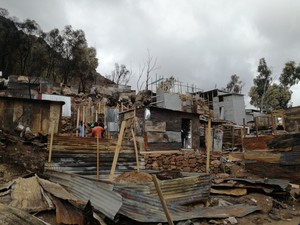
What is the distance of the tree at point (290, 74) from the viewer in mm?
43562

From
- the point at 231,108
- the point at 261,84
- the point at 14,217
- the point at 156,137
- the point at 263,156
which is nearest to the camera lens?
the point at 14,217

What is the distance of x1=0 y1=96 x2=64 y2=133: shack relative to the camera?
1280 cm

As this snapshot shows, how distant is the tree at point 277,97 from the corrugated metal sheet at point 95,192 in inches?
1649

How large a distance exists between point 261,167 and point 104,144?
7535mm

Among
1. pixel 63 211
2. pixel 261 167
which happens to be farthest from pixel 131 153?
pixel 261 167

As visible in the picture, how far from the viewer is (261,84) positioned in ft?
152

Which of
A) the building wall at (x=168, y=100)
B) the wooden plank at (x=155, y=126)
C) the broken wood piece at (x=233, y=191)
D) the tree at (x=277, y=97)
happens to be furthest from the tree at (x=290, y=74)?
the broken wood piece at (x=233, y=191)

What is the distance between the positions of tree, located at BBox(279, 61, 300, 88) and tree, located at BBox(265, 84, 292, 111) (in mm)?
1378

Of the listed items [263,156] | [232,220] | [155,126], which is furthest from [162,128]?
[232,220]

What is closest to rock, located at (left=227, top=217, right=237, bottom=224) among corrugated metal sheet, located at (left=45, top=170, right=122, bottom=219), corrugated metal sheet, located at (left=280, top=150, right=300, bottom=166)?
corrugated metal sheet, located at (left=45, top=170, right=122, bottom=219)

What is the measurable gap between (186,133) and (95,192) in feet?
44.7

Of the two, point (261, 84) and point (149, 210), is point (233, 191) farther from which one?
point (261, 84)

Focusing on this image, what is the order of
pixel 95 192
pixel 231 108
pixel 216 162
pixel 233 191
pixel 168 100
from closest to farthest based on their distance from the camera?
pixel 95 192 < pixel 233 191 < pixel 216 162 < pixel 168 100 < pixel 231 108

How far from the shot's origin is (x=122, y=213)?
17.5 feet
